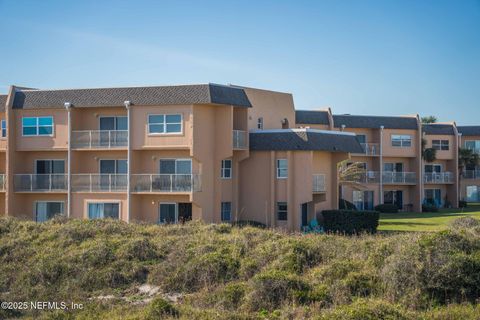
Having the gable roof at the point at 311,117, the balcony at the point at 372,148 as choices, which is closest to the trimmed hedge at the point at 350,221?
the gable roof at the point at 311,117

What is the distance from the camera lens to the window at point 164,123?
43.6 metres

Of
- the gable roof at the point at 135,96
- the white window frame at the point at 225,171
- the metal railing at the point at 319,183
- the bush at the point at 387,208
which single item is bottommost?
the bush at the point at 387,208

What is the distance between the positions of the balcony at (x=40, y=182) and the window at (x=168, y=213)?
6247 millimetres

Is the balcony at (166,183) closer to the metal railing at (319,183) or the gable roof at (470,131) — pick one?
the metal railing at (319,183)

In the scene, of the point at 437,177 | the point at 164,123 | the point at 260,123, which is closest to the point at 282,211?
the point at 260,123

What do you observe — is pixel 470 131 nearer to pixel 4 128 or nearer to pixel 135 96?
pixel 135 96

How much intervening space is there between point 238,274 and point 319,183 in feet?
66.4

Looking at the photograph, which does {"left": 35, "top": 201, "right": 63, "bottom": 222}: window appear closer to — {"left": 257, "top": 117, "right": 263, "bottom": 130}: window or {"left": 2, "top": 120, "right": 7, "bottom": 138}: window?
{"left": 2, "top": 120, "right": 7, "bottom": 138}: window

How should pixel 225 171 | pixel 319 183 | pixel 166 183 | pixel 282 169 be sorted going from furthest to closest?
pixel 319 183
pixel 225 171
pixel 282 169
pixel 166 183

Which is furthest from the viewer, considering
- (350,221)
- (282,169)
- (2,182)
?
(2,182)

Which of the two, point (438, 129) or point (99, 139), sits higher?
point (438, 129)

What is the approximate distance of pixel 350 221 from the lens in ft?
149

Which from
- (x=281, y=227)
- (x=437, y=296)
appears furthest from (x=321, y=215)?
(x=437, y=296)

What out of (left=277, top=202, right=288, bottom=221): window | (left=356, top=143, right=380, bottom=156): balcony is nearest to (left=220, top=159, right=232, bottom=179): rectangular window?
(left=277, top=202, right=288, bottom=221): window
